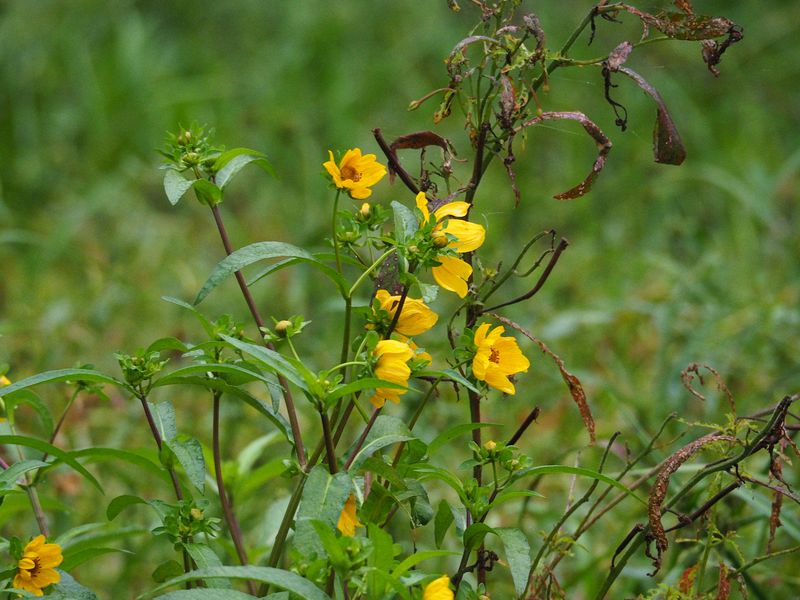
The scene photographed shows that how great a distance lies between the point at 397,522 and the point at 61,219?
1902 mm

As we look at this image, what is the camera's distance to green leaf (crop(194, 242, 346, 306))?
953mm

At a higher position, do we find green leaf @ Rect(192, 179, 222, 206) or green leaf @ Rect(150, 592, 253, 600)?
green leaf @ Rect(192, 179, 222, 206)

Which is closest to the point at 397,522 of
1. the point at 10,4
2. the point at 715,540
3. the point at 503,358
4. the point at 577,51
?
the point at 715,540

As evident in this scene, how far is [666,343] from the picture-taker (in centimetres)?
231

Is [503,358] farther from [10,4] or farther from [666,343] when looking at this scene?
[10,4]

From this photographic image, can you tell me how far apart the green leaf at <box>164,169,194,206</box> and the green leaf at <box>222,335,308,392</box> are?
0.15m

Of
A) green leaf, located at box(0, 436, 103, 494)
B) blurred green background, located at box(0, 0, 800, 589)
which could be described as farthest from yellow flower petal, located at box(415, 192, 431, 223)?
blurred green background, located at box(0, 0, 800, 589)

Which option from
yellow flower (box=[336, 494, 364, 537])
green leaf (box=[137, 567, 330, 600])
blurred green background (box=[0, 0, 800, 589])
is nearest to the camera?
green leaf (box=[137, 567, 330, 600])

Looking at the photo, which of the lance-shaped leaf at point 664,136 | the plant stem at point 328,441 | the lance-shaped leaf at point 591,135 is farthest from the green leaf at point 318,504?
the lance-shaped leaf at point 664,136

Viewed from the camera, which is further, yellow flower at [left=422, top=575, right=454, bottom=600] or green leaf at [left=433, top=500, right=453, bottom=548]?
green leaf at [left=433, top=500, right=453, bottom=548]

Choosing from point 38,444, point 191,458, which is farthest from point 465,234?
point 38,444

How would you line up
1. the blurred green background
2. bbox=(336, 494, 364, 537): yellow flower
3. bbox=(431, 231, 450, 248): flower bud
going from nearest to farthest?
bbox=(431, 231, 450, 248): flower bud, bbox=(336, 494, 364, 537): yellow flower, the blurred green background

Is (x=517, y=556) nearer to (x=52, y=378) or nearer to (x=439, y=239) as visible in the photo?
(x=439, y=239)

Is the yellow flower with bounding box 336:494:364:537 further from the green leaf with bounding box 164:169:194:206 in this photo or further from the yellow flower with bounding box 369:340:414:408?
the green leaf with bounding box 164:169:194:206
